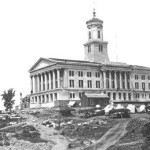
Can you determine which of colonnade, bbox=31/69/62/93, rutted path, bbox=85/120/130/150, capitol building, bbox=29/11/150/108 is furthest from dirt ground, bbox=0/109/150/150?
colonnade, bbox=31/69/62/93

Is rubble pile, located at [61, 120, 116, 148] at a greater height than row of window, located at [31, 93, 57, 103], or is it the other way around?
row of window, located at [31, 93, 57, 103]

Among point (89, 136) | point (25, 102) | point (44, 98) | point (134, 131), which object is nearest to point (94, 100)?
point (44, 98)

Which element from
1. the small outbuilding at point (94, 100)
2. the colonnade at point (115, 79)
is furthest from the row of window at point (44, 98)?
the colonnade at point (115, 79)

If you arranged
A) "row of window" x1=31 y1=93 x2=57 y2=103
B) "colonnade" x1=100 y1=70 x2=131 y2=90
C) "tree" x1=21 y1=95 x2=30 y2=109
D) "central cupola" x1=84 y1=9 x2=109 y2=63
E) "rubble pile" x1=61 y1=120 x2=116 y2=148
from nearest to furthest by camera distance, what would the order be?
1. "rubble pile" x1=61 y1=120 x2=116 y2=148
2. "row of window" x1=31 y1=93 x2=57 y2=103
3. "colonnade" x1=100 y1=70 x2=131 y2=90
4. "central cupola" x1=84 y1=9 x2=109 y2=63
5. "tree" x1=21 y1=95 x2=30 y2=109

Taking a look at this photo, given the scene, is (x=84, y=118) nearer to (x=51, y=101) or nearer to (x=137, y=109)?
(x=137, y=109)

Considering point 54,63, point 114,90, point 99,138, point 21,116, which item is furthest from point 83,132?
point 114,90

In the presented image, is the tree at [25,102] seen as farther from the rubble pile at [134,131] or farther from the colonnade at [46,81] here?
the rubble pile at [134,131]

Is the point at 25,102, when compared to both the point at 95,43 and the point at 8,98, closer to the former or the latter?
the point at 8,98

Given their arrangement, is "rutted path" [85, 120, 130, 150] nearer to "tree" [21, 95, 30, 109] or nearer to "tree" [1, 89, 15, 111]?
"tree" [1, 89, 15, 111]
